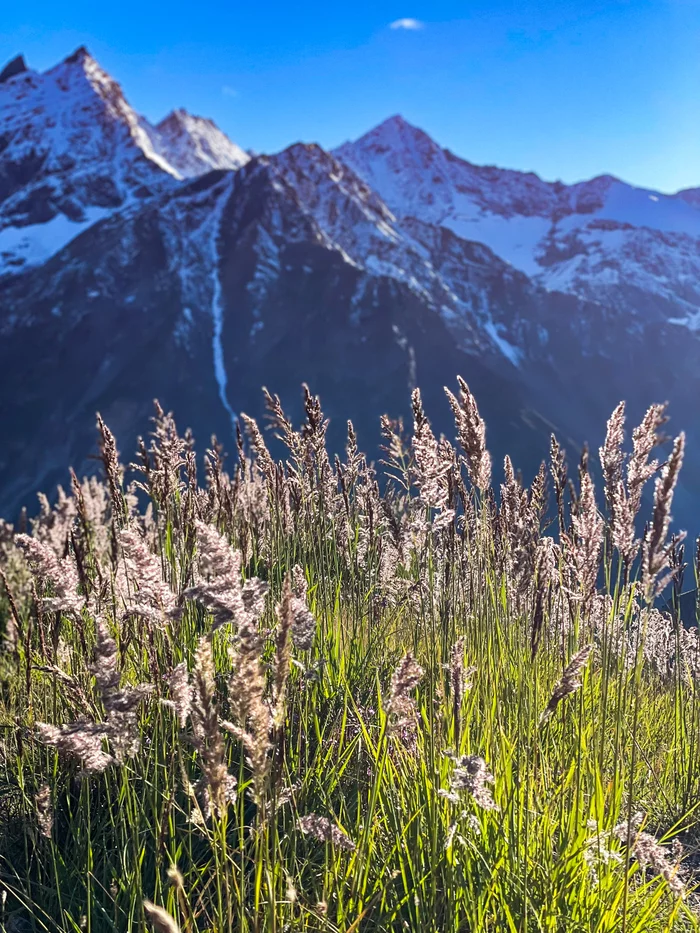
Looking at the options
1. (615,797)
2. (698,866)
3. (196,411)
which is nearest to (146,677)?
(615,797)

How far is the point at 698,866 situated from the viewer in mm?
2576

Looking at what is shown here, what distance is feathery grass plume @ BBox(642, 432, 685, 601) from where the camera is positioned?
59.3 inches

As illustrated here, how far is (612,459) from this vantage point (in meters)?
1.87

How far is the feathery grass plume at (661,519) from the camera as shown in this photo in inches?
59.3

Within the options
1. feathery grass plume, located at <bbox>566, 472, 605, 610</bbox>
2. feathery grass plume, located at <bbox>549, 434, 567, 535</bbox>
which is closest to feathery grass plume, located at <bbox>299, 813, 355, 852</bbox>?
feathery grass plume, located at <bbox>566, 472, 605, 610</bbox>

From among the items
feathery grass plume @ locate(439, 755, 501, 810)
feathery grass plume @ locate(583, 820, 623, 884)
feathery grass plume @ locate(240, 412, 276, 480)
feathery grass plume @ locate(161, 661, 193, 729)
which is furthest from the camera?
feathery grass plume @ locate(240, 412, 276, 480)

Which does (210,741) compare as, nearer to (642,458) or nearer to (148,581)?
(148,581)

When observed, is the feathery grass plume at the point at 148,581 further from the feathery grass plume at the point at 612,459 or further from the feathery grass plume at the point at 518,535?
the feathery grass plume at the point at 518,535

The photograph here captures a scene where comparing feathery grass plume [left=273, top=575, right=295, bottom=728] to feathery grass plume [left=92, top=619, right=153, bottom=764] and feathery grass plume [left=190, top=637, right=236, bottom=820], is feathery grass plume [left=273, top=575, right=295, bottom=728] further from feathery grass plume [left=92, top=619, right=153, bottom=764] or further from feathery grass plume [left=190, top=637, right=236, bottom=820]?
feathery grass plume [left=92, top=619, right=153, bottom=764]

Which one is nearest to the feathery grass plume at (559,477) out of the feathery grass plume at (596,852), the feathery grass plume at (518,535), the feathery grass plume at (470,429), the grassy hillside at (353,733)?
the grassy hillside at (353,733)

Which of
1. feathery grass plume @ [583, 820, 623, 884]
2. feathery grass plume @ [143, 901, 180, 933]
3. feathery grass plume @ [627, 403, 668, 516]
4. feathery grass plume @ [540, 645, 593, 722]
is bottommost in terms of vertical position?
feathery grass plume @ [583, 820, 623, 884]

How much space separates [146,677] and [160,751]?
0.30 m

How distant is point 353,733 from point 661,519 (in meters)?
1.68

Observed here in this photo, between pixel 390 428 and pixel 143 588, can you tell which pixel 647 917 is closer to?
pixel 143 588
